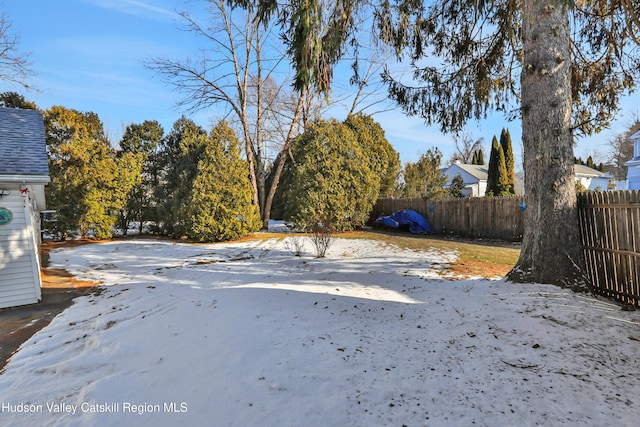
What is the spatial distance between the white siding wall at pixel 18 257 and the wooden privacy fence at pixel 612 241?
9135mm

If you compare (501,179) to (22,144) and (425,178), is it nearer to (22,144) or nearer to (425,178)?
(425,178)

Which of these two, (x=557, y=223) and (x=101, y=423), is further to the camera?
(x=557, y=223)

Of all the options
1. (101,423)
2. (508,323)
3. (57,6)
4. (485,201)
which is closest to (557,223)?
(508,323)

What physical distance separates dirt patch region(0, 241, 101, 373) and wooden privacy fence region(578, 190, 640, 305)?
705 centimetres

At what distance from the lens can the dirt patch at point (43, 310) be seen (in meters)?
4.06

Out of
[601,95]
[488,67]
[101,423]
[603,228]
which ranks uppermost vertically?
[488,67]

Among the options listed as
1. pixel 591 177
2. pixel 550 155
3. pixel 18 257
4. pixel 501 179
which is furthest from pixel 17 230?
pixel 591 177

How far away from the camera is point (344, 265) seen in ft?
23.3

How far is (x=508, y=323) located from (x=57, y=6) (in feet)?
36.6

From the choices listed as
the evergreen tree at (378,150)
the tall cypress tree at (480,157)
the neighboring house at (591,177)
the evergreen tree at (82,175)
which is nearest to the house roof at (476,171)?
the neighboring house at (591,177)

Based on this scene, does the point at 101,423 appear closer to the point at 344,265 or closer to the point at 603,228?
the point at 344,265

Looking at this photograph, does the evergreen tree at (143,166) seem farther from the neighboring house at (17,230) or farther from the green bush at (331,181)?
the neighboring house at (17,230)

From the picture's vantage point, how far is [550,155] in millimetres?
4527

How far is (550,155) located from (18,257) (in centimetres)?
916
